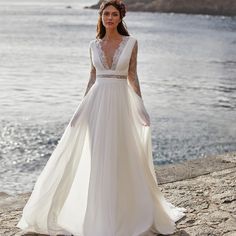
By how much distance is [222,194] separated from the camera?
6.23 metres

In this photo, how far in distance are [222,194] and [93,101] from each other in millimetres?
2082

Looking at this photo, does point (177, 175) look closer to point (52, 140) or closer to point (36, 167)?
point (36, 167)

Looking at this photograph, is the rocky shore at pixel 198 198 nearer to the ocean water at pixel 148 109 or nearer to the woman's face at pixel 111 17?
the woman's face at pixel 111 17

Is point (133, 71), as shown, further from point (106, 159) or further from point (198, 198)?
point (198, 198)

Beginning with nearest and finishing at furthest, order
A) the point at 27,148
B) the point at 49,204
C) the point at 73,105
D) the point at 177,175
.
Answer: the point at 49,204 → the point at 177,175 → the point at 27,148 → the point at 73,105

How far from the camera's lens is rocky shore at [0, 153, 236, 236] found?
529 centimetres

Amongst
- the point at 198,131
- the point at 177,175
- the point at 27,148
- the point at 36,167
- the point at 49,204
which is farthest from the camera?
the point at 198,131

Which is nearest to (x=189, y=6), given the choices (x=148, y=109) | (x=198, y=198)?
(x=148, y=109)

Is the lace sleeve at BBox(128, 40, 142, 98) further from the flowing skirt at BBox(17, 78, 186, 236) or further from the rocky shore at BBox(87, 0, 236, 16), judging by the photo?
the rocky shore at BBox(87, 0, 236, 16)

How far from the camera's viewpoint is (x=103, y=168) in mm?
4816

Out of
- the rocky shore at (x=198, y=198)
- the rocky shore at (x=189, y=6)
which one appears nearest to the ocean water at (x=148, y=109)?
the rocky shore at (x=198, y=198)

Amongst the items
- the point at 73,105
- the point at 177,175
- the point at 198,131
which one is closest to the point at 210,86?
the point at 73,105

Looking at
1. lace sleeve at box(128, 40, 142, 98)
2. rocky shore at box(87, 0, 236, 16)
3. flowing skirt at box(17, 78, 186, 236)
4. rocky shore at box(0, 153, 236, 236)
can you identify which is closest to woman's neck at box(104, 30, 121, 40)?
lace sleeve at box(128, 40, 142, 98)

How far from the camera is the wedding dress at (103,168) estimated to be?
482 cm
